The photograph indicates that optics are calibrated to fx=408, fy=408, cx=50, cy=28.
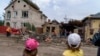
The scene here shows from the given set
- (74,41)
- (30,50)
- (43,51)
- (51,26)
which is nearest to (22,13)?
(51,26)

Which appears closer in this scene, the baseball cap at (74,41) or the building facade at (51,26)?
the baseball cap at (74,41)

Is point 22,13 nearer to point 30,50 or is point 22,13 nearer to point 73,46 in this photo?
point 30,50

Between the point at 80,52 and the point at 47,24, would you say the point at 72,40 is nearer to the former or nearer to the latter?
the point at 80,52

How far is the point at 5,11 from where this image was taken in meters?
95.4

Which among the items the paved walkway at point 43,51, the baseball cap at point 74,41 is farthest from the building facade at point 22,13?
the baseball cap at point 74,41

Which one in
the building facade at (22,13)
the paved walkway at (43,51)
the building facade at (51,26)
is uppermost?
the building facade at (22,13)

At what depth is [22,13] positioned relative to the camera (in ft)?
300

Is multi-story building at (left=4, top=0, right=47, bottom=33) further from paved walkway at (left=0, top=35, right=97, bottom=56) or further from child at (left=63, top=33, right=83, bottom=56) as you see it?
child at (left=63, top=33, right=83, bottom=56)

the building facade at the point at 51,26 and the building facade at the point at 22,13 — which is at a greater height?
the building facade at the point at 22,13

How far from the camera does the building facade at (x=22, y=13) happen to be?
3578 inches

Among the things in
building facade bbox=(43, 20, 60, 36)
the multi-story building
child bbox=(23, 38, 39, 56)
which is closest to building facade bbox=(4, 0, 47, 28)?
Answer: the multi-story building

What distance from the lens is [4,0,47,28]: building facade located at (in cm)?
9088

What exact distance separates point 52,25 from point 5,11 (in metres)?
14.0

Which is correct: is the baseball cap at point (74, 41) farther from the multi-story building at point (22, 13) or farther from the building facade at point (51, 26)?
the multi-story building at point (22, 13)
